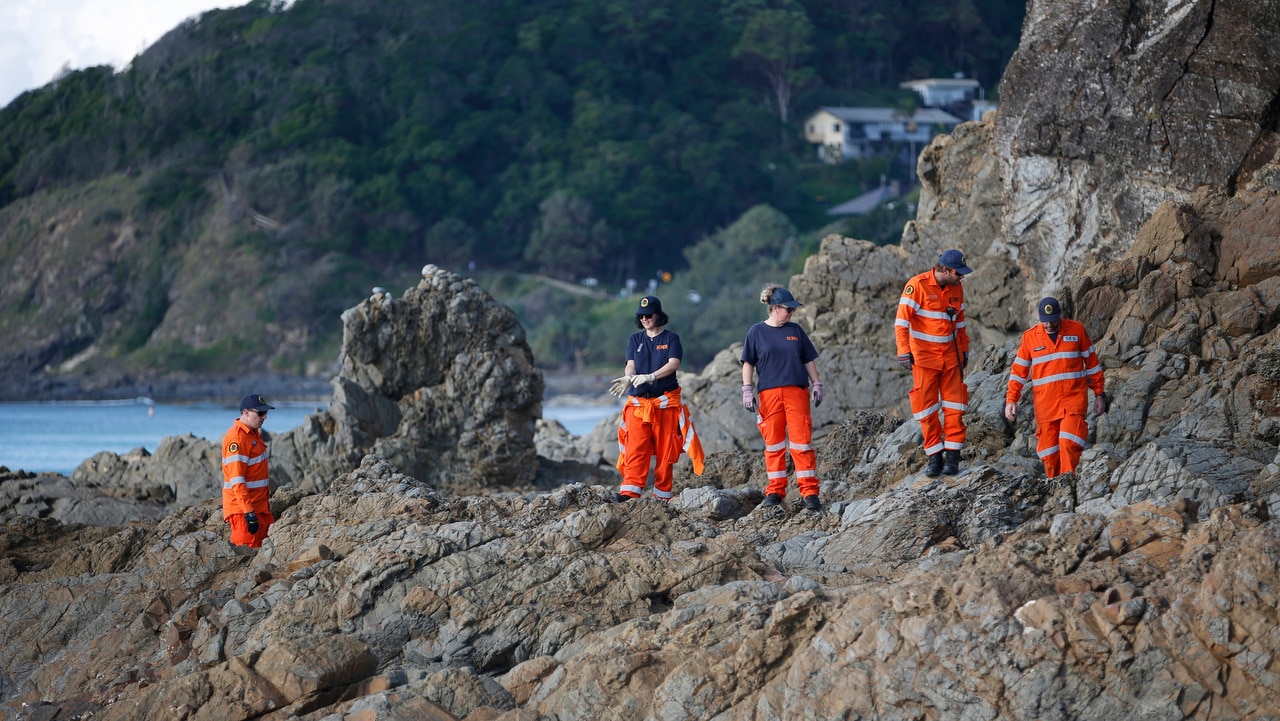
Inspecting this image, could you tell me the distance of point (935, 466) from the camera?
9.97m

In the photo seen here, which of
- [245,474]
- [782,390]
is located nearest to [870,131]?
[782,390]

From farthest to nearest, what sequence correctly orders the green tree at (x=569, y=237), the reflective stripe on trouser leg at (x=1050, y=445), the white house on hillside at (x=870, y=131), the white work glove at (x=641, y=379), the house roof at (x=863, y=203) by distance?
the white house on hillside at (x=870, y=131), the house roof at (x=863, y=203), the green tree at (x=569, y=237), the white work glove at (x=641, y=379), the reflective stripe on trouser leg at (x=1050, y=445)

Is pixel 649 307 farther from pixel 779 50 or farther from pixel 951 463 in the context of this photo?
pixel 779 50

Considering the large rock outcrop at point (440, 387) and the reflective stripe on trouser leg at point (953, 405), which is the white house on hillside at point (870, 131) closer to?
the large rock outcrop at point (440, 387)

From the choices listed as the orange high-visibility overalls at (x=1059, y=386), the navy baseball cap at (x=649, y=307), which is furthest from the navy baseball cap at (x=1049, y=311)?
the navy baseball cap at (x=649, y=307)

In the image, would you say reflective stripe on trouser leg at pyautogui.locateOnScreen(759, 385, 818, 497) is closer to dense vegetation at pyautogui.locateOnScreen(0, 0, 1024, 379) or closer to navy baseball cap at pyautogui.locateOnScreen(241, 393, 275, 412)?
navy baseball cap at pyautogui.locateOnScreen(241, 393, 275, 412)

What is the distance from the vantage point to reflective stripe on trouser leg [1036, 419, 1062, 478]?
1021cm

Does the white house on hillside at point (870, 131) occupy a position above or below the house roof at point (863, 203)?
above

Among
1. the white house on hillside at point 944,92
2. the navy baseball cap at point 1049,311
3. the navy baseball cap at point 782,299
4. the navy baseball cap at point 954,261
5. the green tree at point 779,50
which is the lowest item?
the navy baseball cap at point 1049,311

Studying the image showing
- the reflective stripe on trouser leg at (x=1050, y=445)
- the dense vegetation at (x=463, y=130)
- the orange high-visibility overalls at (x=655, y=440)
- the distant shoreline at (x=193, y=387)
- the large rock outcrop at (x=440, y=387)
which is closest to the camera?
the reflective stripe on trouser leg at (x=1050, y=445)

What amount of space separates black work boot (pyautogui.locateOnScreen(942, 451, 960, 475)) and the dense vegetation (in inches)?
2169

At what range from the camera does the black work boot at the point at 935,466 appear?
995cm

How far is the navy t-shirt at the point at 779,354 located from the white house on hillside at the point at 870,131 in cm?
7273

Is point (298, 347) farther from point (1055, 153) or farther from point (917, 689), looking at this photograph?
point (917, 689)
